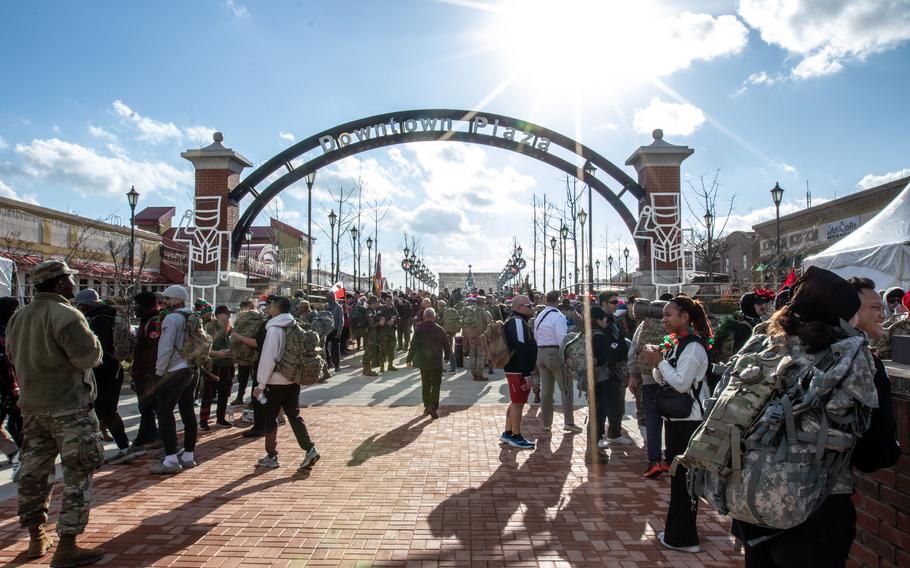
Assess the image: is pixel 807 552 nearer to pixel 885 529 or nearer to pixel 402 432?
pixel 885 529

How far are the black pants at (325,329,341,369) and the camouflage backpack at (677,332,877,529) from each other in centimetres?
1198

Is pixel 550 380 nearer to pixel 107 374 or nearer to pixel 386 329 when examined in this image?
pixel 107 374

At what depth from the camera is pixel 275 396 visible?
625cm

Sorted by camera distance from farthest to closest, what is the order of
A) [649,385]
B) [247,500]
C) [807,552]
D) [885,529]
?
1. [649,385]
2. [247,500]
3. [885,529]
4. [807,552]

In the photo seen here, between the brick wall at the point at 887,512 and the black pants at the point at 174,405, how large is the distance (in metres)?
5.90

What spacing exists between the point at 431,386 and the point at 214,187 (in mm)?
12768

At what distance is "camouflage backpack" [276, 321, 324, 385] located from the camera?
621 centimetres

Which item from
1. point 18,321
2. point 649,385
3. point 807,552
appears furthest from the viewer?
point 649,385

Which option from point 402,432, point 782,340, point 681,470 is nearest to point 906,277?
point 681,470

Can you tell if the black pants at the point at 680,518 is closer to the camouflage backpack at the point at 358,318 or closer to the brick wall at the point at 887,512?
the brick wall at the point at 887,512

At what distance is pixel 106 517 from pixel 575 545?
3.82m

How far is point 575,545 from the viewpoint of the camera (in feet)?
14.0

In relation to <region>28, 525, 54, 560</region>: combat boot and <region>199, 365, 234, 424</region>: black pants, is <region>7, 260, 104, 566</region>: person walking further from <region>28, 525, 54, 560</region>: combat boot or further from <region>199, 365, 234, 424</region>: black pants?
<region>199, 365, 234, 424</region>: black pants

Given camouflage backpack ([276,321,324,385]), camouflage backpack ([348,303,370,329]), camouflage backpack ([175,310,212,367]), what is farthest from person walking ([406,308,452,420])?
camouflage backpack ([348,303,370,329])
